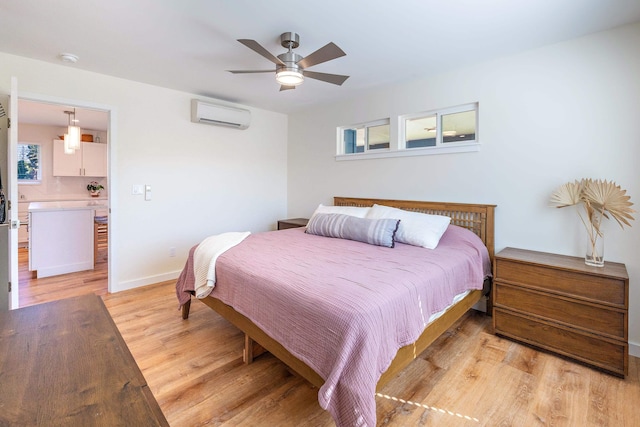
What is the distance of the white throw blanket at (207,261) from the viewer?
2.26 meters

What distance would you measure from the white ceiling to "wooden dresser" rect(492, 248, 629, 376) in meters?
1.77

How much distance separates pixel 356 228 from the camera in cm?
290

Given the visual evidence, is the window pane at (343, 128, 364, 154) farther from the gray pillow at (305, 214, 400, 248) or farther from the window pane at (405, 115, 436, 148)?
the gray pillow at (305, 214, 400, 248)

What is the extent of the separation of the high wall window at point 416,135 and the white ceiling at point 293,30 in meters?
0.49

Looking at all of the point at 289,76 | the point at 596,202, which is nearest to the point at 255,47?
the point at 289,76

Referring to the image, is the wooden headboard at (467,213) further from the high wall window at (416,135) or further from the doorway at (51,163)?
the doorway at (51,163)

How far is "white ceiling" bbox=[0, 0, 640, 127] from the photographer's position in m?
2.01

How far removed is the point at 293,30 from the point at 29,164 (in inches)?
267

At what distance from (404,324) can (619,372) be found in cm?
162

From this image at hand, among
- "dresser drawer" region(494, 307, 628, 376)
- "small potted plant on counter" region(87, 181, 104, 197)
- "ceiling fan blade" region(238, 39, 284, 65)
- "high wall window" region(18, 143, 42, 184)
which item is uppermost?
"ceiling fan blade" region(238, 39, 284, 65)

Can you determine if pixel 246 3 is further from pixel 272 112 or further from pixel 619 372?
pixel 619 372

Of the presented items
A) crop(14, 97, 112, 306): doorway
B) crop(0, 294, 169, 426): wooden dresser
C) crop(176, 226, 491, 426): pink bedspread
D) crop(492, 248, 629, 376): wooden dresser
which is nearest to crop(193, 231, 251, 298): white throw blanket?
crop(176, 226, 491, 426): pink bedspread

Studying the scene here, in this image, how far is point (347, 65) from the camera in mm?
2963

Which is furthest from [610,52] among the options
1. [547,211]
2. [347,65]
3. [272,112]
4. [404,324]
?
[272,112]
